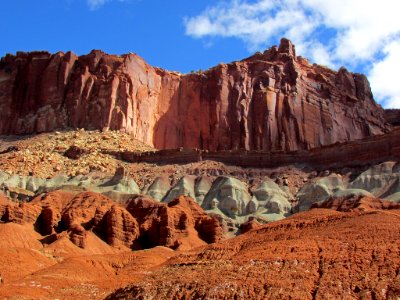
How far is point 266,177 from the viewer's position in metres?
106

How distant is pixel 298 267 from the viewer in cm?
3997

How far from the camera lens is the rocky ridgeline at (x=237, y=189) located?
9091 cm

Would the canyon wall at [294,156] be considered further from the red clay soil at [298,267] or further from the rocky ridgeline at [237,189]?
the red clay soil at [298,267]

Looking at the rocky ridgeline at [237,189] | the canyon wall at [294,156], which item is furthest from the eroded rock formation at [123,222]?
the canyon wall at [294,156]

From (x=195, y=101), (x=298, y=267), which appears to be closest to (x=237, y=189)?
(x=195, y=101)

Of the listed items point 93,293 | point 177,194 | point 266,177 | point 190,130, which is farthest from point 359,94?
point 93,293

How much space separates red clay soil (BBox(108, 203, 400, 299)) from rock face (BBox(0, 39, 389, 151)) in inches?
3257

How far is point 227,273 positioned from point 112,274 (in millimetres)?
19593

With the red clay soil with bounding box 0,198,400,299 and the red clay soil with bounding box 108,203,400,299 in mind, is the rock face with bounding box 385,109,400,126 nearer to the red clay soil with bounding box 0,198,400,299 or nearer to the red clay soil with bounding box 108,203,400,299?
the red clay soil with bounding box 0,198,400,299

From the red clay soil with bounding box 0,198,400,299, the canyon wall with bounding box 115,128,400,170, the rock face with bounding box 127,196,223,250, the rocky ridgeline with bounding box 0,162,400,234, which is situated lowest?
the red clay soil with bounding box 0,198,400,299

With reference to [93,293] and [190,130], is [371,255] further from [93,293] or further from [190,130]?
[190,130]

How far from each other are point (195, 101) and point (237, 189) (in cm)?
4585

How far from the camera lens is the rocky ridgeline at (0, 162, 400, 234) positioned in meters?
90.9

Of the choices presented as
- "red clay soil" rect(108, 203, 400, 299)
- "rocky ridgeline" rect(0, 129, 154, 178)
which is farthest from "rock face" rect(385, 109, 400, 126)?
"red clay soil" rect(108, 203, 400, 299)
